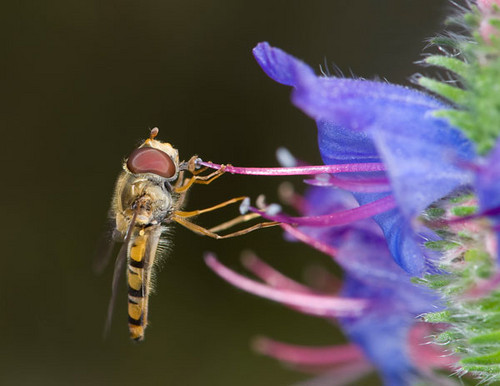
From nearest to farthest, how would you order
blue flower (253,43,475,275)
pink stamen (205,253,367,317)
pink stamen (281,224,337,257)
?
blue flower (253,43,475,275)
pink stamen (281,224,337,257)
pink stamen (205,253,367,317)

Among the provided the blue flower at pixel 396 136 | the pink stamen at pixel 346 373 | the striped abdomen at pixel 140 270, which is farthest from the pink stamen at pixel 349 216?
the pink stamen at pixel 346 373

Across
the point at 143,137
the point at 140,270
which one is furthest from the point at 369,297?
the point at 143,137

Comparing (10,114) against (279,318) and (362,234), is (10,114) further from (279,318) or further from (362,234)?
(362,234)

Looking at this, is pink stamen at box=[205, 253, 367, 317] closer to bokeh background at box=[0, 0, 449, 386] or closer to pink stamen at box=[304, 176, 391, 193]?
pink stamen at box=[304, 176, 391, 193]

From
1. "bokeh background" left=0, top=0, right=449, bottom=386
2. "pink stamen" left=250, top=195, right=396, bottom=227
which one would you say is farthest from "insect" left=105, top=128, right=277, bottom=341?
"bokeh background" left=0, top=0, right=449, bottom=386

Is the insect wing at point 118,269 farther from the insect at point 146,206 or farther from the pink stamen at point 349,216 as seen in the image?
the pink stamen at point 349,216

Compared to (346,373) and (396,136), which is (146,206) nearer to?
(346,373)
